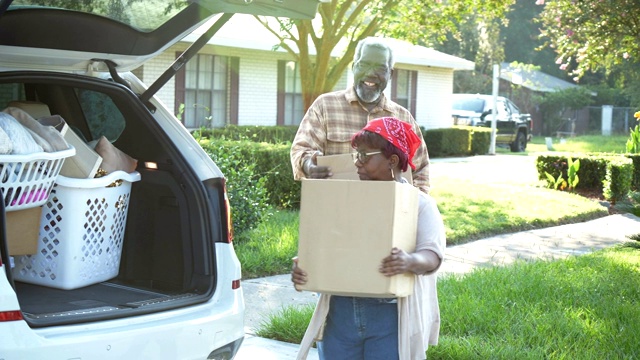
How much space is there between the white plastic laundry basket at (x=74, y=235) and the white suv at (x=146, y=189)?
Answer: 61 mm

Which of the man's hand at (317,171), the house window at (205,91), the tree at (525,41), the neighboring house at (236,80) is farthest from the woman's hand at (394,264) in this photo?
the tree at (525,41)

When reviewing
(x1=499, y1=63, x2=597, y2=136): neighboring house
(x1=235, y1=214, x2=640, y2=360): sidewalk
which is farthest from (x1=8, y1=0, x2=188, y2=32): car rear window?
(x1=499, y1=63, x2=597, y2=136): neighboring house

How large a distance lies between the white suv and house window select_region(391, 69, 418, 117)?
20.6 meters

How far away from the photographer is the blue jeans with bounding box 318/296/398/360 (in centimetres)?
371

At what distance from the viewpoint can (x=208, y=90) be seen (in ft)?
64.9

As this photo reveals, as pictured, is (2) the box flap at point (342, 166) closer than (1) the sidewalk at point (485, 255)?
Yes

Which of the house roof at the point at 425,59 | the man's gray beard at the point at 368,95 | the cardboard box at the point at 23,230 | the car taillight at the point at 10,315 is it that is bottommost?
the car taillight at the point at 10,315

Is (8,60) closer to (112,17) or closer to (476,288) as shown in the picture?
(112,17)

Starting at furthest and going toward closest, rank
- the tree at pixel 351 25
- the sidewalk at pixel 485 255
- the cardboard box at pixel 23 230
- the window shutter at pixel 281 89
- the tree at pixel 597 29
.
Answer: the window shutter at pixel 281 89 → the tree at pixel 597 29 → the tree at pixel 351 25 → the sidewalk at pixel 485 255 → the cardboard box at pixel 23 230

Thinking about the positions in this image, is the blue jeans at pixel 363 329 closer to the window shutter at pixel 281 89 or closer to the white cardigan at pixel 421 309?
the white cardigan at pixel 421 309

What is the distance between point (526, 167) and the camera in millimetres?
20812

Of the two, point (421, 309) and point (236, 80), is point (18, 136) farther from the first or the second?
point (236, 80)

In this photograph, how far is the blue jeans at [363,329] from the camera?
3.71 m

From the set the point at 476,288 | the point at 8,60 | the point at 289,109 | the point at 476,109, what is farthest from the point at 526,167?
the point at 8,60
